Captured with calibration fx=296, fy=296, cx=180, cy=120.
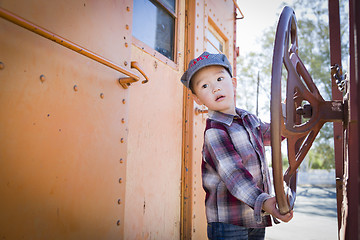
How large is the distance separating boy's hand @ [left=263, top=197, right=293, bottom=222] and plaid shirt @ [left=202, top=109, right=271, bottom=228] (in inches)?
7.5

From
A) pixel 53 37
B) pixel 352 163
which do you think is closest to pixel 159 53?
pixel 53 37

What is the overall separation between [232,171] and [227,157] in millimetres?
74

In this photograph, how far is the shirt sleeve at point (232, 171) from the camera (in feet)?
3.77

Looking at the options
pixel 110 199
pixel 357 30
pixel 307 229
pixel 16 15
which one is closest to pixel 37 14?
pixel 16 15

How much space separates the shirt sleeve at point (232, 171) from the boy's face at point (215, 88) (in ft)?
0.54

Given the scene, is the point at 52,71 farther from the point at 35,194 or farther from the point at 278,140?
the point at 278,140

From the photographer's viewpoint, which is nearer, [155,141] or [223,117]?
[223,117]

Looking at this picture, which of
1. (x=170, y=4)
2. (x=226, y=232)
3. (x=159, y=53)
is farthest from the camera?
(x=170, y=4)

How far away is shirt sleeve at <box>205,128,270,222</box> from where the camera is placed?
115 centimetres

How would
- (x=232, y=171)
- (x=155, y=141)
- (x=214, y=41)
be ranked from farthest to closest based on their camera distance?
1. (x=214, y=41)
2. (x=155, y=141)
3. (x=232, y=171)

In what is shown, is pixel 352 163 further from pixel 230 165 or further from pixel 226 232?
pixel 226 232

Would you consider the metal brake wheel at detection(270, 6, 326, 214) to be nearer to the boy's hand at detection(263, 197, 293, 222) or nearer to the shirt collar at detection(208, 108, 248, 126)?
the boy's hand at detection(263, 197, 293, 222)

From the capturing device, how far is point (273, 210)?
40.0 inches

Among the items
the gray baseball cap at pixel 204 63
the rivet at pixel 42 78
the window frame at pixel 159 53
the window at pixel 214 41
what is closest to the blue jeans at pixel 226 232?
the gray baseball cap at pixel 204 63
